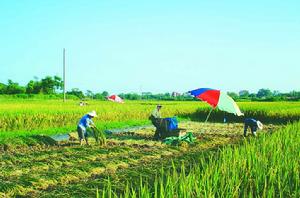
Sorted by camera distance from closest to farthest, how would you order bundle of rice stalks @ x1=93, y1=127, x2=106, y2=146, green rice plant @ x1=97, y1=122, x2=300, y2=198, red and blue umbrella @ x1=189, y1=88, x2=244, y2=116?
green rice plant @ x1=97, y1=122, x2=300, y2=198 → bundle of rice stalks @ x1=93, y1=127, x2=106, y2=146 → red and blue umbrella @ x1=189, y1=88, x2=244, y2=116

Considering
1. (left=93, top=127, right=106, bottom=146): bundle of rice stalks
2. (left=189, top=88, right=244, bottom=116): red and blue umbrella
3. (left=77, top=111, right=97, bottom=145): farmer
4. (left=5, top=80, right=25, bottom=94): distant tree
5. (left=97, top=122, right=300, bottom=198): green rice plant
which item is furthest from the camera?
(left=5, top=80, right=25, bottom=94): distant tree

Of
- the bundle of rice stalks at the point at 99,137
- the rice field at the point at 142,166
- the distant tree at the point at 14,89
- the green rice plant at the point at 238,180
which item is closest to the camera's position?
the green rice plant at the point at 238,180

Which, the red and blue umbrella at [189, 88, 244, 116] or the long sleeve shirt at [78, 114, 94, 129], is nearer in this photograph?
the long sleeve shirt at [78, 114, 94, 129]

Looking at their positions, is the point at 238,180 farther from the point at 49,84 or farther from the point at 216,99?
the point at 49,84

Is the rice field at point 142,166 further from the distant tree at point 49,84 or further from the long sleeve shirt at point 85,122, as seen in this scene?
the distant tree at point 49,84

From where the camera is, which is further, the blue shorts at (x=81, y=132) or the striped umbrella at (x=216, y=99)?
the striped umbrella at (x=216, y=99)

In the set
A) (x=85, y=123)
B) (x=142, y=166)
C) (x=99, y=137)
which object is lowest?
(x=142, y=166)

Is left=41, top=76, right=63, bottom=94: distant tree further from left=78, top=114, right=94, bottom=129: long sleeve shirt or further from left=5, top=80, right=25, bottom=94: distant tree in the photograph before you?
left=78, top=114, right=94, bottom=129: long sleeve shirt

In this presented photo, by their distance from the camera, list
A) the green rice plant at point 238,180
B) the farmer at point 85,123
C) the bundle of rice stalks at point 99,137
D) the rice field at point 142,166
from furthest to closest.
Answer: the bundle of rice stalks at point 99,137, the farmer at point 85,123, the rice field at point 142,166, the green rice plant at point 238,180

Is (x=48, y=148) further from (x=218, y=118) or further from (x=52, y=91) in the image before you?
(x=52, y=91)

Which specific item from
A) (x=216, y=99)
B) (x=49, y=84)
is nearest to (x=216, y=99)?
(x=216, y=99)

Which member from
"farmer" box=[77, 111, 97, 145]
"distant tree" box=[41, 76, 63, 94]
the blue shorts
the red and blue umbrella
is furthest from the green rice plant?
"distant tree" box=[41, 76, 63, 94]

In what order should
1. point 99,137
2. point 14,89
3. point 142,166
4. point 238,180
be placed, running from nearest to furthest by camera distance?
point 238,180, point 142,166, point 99,137, point 14,89

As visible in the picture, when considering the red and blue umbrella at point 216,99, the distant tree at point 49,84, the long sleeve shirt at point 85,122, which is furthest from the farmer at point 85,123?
the distant tree at point 49,84
